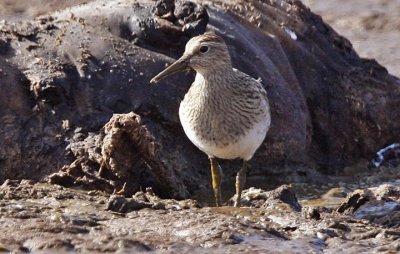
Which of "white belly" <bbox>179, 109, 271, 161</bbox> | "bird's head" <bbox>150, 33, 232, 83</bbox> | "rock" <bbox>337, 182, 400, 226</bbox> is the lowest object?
"rock" <bbox>337, 182, 400, 226</bbox>

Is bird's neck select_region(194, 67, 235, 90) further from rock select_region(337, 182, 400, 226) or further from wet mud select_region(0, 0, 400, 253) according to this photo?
rock select_region(337, 182, 400, 226)

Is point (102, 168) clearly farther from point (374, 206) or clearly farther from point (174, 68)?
point (374, 206)

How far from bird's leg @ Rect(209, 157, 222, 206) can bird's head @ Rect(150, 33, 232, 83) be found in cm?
74

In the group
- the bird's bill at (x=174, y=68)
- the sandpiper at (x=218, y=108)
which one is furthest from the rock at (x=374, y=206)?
the bird's bill at (x=174, y=68)

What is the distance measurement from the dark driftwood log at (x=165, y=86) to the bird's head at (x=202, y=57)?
581mm

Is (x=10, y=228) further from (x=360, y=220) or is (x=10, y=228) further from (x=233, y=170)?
(x=233, y=170)

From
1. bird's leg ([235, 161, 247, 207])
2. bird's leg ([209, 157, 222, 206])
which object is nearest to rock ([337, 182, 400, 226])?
bird's leg ([235, 161, 247, 207])

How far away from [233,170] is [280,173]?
47 centimetres

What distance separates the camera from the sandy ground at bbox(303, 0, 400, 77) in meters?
13.4

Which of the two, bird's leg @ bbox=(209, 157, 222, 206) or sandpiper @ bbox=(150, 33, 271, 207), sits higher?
sandpiper @ bbox=(150, 33, 271, 207)

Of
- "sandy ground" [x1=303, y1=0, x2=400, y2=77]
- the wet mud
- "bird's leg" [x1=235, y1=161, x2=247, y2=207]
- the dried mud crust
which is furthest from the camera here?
"sandy ground" [x1=303, y1=0, x2=400, y2=77]

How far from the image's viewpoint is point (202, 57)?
8.33 meters

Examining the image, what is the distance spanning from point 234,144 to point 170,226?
153 cm

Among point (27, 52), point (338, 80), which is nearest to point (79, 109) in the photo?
point (27, 52)
